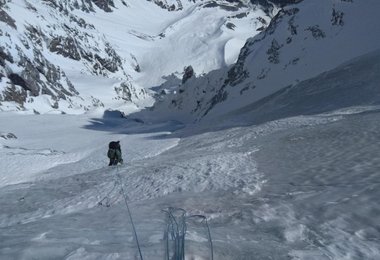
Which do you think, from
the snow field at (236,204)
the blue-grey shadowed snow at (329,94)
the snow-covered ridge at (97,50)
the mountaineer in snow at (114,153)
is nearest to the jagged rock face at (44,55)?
the snow-covered ridge at (97,50)

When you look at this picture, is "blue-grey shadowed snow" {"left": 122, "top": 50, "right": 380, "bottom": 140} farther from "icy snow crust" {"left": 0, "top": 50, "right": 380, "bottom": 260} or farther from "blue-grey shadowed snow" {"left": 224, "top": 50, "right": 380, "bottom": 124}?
"icy snow crust" {"left": 0, "top": 50, "right": 380, "bottom": 260}

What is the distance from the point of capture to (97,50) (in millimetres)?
137000

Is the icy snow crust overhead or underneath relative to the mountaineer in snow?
underneath

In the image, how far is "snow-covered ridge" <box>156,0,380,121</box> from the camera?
45312 mm

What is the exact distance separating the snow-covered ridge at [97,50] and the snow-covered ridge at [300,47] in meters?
33.3

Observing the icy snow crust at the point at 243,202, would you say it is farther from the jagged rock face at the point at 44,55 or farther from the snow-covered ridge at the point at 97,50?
the jagged rock face at the point at 44,55

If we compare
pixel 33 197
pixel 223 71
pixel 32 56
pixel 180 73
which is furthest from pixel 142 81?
pixel 33 197

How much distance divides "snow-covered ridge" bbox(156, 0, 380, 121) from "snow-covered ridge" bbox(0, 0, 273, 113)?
3330cm

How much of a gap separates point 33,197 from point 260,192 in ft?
19.6

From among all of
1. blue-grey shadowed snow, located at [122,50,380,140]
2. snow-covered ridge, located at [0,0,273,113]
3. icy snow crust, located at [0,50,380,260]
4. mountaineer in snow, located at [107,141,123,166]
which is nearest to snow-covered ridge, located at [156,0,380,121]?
blue-grey shadowed snow, located at [122,50,380,140]

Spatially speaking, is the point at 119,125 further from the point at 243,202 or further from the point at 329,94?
the point at 243,202

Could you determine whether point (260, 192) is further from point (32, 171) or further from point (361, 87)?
point (32, 171)

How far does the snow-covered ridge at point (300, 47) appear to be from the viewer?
4531 centimetres

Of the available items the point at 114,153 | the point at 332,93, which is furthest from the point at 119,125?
the point at 114,153
